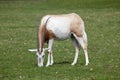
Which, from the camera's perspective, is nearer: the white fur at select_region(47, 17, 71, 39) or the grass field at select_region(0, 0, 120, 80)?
the grass field at select_region(0, 0, 120, 80)

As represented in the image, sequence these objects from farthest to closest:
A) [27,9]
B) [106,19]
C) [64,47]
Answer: [27,9] → [106,19] → [64,47]

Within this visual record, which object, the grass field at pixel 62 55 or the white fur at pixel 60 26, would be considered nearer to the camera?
the grass field at pixel 62 55

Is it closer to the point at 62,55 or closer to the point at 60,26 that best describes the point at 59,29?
the point at 60,26

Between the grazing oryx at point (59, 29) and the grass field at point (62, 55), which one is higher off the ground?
the grazing oryx at point (59, 29)

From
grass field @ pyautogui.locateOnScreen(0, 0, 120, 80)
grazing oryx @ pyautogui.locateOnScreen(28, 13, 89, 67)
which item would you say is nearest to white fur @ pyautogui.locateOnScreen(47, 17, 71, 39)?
grazing oryx @ pyautogui.locateOnScreen(28, 13, 89, 67)

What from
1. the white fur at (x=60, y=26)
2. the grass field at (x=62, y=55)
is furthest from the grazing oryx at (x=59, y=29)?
the grass field at (x=62, y=55)

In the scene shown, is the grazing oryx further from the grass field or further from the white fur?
the grass field

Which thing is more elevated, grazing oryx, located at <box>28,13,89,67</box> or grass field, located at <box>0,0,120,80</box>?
grazing oryx, located at <box>28,13,89,67</box>

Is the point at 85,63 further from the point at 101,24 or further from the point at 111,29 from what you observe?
the point at 101,24

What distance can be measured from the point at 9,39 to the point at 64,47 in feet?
12.4

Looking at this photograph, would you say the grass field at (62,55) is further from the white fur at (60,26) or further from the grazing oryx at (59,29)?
the white fur at (60,26)

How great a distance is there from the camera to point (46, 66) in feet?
48.0

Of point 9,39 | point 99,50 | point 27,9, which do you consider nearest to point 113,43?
point 99,50

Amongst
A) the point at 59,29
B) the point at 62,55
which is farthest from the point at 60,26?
the point at 62,55
